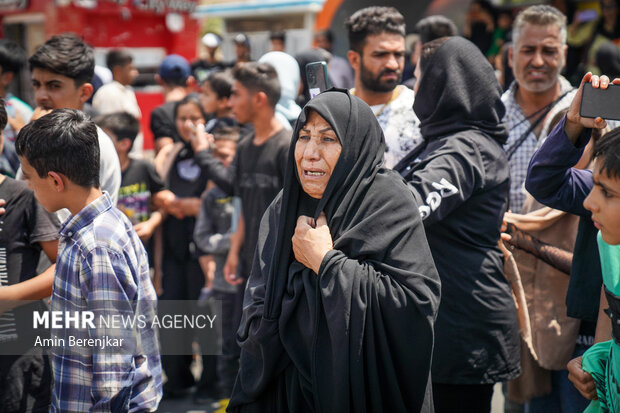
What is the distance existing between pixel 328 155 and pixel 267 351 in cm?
69

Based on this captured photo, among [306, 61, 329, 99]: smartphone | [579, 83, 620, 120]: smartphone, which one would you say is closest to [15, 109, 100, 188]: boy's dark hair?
[306, 61, 329, 99]: smartphone

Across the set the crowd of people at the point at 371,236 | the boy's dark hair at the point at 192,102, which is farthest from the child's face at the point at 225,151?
the boy's dark hair at the point at 192,102

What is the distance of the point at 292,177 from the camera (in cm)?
238

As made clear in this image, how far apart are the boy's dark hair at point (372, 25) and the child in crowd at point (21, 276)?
2.09 m

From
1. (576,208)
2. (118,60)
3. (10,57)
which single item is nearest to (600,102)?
(576,208)

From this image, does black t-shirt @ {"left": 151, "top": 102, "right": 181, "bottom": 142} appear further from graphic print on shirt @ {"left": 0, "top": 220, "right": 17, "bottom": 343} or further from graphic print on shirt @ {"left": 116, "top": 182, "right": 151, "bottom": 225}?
graphic print on shirt @ {"left": 0, "top": 220, "right": 17, "bottom": 343}

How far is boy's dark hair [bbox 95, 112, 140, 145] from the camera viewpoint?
4.70 metres

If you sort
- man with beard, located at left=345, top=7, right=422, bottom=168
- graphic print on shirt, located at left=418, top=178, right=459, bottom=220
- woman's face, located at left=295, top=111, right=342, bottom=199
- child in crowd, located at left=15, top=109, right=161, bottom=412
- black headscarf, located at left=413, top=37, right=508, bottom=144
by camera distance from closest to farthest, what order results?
woman's face, located at left=295, top=111, right=342, bottom=199
child in crowd, located at left=15, top=109, right=161, bottom=412
graphic print on shirt, located at left=418, top=178, right=459, bottom=220
black headscarf, located at left=413, top=37, right=508, bottom=144
man with beard, located at left=345, top=7, right=422, bottom=168

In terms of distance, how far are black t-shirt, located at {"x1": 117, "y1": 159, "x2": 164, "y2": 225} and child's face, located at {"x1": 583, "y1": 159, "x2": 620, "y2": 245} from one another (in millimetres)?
3254

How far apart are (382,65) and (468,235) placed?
1.43 m

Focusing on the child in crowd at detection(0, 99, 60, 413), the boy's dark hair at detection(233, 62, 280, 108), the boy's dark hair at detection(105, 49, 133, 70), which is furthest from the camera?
the boy's dark hair at detection(105, 49, 133, 70)

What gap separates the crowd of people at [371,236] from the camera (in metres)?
2.22

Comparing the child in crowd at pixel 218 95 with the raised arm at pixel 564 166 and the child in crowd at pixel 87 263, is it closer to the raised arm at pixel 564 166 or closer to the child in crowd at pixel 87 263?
the child in crowd at pixel 87 263

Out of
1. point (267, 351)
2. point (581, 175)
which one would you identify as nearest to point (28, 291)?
point (267, 351)
